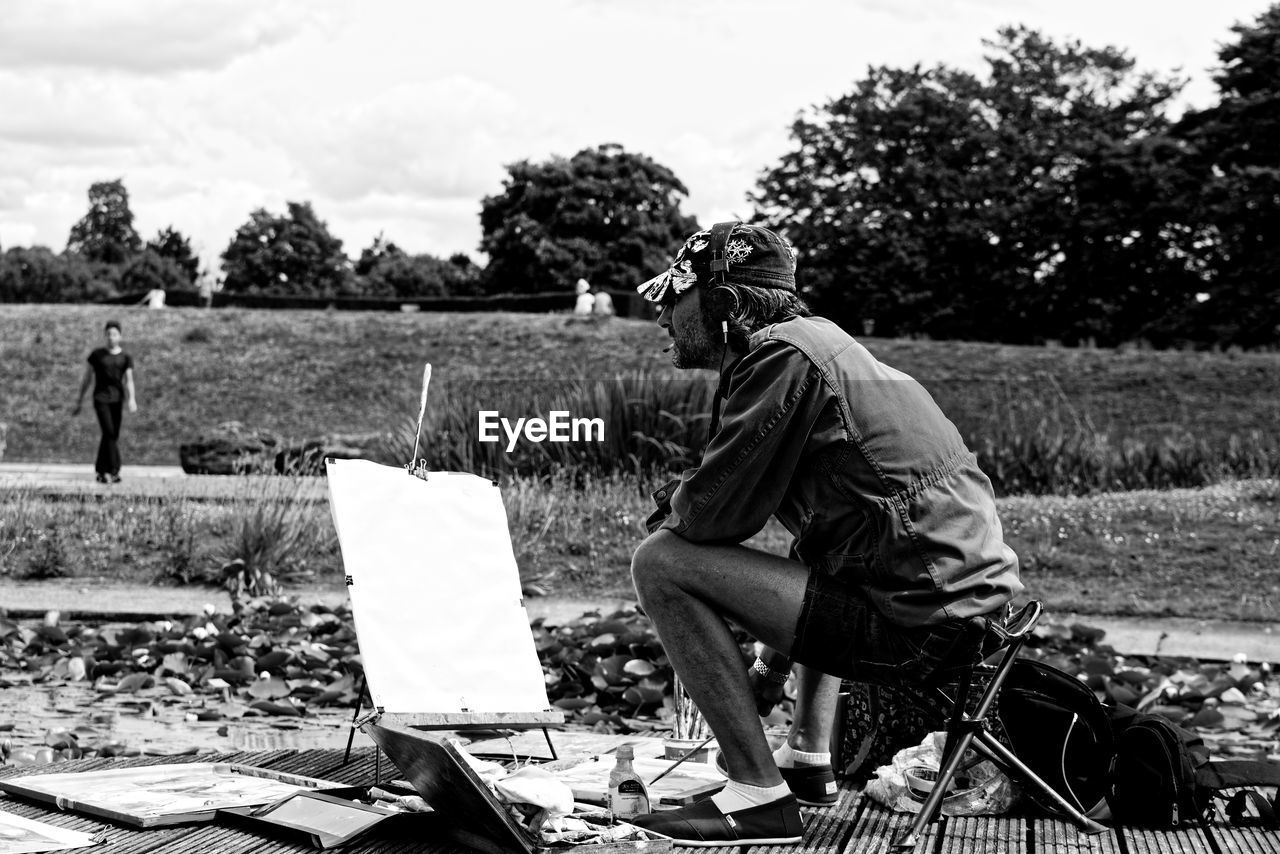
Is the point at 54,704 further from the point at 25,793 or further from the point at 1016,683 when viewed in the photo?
the point at 1016,683

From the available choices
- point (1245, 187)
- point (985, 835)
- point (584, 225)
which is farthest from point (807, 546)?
point (584, 225)

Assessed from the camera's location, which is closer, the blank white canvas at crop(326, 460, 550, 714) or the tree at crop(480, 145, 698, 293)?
the blank white canvas at crop(326, 460, 550, 714)

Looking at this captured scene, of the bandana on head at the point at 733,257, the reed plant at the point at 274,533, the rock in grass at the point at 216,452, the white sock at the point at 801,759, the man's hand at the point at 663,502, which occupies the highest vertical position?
the bandana on head at the point at 733,257

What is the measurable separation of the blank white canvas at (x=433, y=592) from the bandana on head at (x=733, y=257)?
3.62 feet

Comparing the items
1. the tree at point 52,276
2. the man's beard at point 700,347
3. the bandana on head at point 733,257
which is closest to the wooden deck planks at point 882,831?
the man's beard at point 700,347

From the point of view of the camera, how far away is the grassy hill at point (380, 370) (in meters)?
21.2

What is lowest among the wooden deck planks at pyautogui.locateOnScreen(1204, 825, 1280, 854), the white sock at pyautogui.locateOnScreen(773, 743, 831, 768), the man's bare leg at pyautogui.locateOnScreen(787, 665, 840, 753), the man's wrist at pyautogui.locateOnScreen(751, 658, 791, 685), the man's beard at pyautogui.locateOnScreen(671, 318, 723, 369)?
the wooden deck planks at pyautogui.locateOnScreen(1204, 825, 1280, 854)

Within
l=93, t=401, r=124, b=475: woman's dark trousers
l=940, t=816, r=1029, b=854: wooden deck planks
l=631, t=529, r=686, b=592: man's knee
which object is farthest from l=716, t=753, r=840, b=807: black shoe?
l=93, t=401, r=124, b=475: woman's dark trousers

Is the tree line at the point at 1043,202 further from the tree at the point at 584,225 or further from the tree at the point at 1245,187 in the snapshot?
the tree at the point at 584,225

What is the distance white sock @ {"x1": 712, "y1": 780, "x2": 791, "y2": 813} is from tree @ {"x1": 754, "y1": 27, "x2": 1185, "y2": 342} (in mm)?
34924

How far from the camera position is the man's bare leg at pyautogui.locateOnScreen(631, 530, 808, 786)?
10.8 feet

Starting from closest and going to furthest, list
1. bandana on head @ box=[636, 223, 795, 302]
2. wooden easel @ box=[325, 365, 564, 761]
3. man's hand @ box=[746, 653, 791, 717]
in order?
bandana on head @ box=[636, 223, 795, 302]
man's hand @ box=[746, 653, 791, 717]
wooden easel @ box=[325, 365, 564, 761]

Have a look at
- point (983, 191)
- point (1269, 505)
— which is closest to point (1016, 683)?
point (1269, 505)

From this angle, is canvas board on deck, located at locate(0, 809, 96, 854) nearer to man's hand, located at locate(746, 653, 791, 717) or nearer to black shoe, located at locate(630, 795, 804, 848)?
black shoe, located at locate(630, 795, 804, 848)
